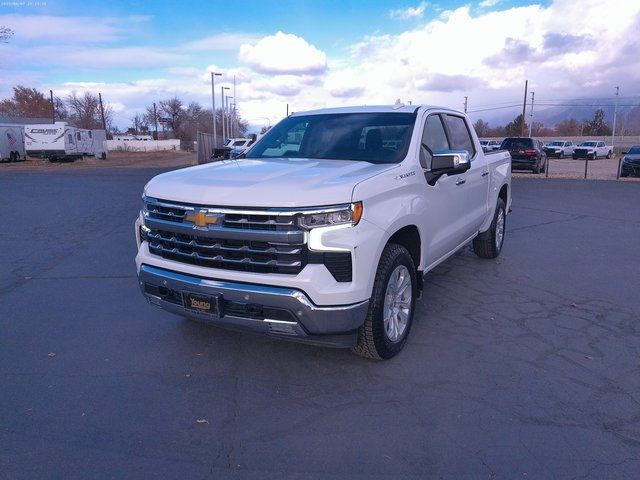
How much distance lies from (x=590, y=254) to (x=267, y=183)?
604 centimetres

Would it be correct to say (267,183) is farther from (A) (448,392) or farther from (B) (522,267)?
(B) (522,267)

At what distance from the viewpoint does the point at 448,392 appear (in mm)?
3598

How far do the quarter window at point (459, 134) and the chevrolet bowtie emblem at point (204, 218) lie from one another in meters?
3.09

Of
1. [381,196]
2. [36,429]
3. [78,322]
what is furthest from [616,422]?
[78,322]

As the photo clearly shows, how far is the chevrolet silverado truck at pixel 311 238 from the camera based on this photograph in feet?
11.1

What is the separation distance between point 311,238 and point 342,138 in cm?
188

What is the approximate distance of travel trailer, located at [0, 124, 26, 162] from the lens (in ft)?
122

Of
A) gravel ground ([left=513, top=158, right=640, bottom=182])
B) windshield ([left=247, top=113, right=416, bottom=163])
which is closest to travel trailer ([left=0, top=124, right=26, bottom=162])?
gravel ground ([left=513, top=158, right=640, bottom=182])

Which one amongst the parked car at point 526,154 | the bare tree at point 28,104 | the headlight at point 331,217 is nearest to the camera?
the headlight at point 331,217

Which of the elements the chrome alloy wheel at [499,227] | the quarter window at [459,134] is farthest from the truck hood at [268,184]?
the chrome alloy wheel at [499,227]

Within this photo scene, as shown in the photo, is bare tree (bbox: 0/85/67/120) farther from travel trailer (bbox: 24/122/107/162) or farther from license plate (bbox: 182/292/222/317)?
license plate (bbox: 182/292/222/317)

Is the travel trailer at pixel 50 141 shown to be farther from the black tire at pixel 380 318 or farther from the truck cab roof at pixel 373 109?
the black tire at pixel 380 318

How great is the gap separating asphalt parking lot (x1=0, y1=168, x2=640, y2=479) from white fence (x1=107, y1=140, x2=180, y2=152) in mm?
77444

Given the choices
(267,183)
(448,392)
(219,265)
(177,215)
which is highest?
(267,183)
